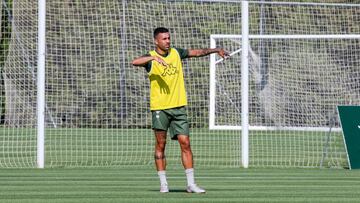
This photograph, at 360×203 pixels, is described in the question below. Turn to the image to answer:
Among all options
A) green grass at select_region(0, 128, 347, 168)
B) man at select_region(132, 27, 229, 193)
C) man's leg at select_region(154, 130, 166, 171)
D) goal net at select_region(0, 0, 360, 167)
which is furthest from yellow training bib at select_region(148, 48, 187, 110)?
goal net at select_region(0, 0, 360, 167)

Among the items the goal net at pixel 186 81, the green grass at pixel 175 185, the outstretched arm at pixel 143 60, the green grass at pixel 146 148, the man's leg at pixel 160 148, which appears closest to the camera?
the green grass at pixel 175 185

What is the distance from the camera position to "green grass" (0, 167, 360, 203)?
1461cm

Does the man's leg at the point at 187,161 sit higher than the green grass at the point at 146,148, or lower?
higher

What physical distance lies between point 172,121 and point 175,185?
159 cm

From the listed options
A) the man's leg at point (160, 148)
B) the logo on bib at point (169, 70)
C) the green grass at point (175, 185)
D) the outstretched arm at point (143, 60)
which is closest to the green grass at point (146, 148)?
the green grass at point (175, 185)

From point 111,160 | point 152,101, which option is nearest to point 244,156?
point 111,160

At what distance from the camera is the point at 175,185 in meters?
17.2

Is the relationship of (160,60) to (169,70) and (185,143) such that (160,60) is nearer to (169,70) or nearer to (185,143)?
(169,70)

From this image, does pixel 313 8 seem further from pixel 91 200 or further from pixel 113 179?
pixel 91 200

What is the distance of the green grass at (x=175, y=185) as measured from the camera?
14.6m

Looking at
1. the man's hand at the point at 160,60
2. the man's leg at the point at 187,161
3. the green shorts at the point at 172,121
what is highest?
the man's hand at the point at 160,60

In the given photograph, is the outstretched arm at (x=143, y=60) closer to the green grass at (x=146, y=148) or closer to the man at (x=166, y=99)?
the man at (x=166, y=99)

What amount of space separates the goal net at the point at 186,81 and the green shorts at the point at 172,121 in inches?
284

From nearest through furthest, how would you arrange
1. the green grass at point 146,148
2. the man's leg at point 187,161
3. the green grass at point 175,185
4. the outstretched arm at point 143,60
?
the green grass at point 175,185 < the outstretched arm at point 143,60 < the man's leg at point 187,161 < the green grass at point 146,148
